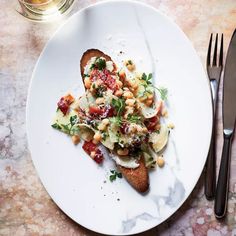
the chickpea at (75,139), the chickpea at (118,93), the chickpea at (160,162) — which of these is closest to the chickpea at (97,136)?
the chickpea at (75,139)

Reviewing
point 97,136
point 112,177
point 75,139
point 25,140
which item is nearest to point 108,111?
point 97,136

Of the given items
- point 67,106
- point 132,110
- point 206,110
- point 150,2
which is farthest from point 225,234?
point 150,2

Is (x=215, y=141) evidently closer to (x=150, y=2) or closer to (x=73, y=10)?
(x=150, y=2)

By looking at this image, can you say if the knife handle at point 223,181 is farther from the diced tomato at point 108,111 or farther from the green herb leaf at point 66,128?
the green herb leaf at point 66,128

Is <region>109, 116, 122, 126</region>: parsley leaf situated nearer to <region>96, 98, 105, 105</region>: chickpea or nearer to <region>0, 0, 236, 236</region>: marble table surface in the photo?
<region>96, 98, 105, 105</region>: chickpea

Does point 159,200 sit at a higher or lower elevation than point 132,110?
lower

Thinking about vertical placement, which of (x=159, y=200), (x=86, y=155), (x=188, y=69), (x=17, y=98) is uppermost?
(x=188, y=69)
